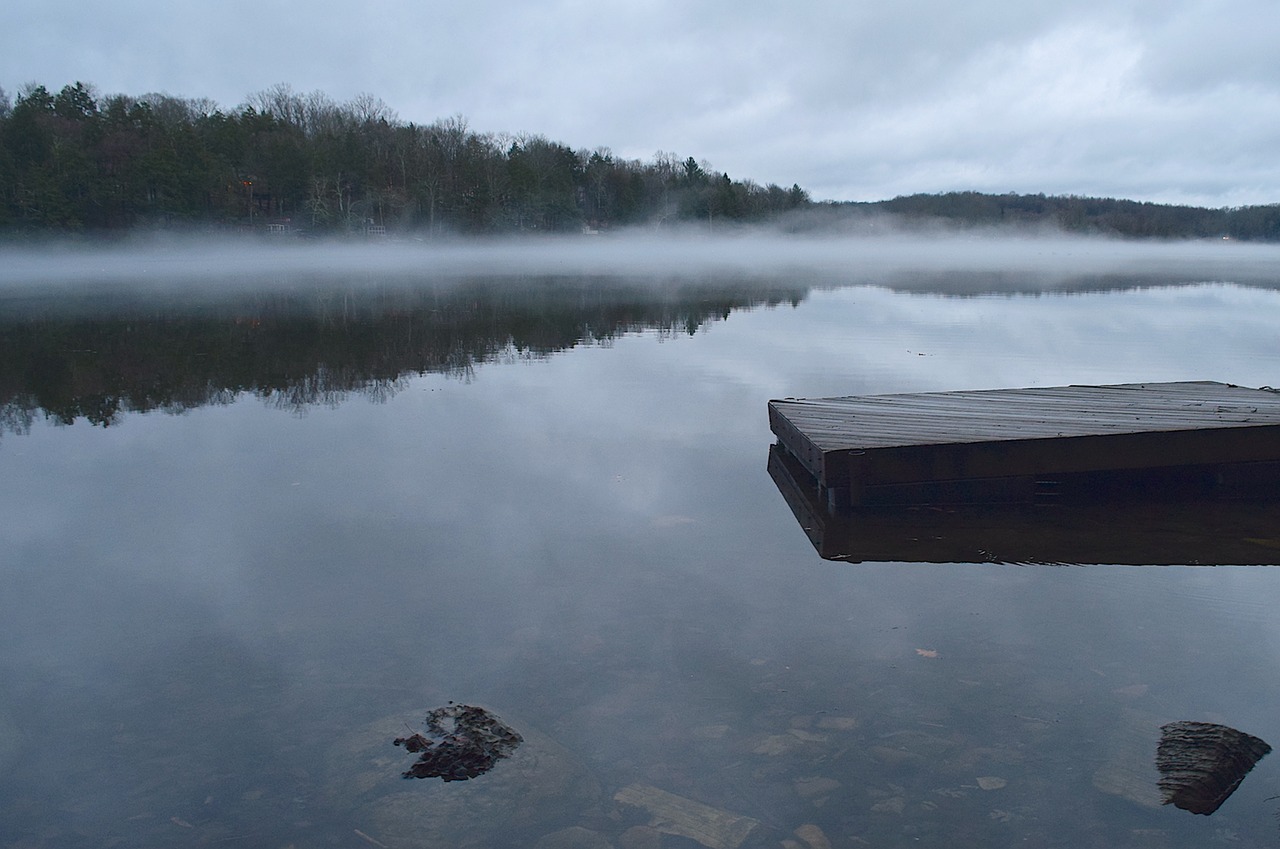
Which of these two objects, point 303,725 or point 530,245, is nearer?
point 303,725

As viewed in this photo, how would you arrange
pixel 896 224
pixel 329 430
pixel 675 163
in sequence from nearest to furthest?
1. pixel 329 430
2. pixel 675 163
3. pixel 896 224

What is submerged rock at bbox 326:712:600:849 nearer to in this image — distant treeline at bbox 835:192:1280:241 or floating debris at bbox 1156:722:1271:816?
floating debris at bbox 1156:722:1271:816

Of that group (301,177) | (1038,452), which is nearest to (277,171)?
(301,177)

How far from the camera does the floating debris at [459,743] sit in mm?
3830

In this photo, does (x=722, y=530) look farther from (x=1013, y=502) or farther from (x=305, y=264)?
(x=305, y=264)

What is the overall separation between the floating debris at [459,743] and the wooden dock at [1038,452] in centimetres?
379

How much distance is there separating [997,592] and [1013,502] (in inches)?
79.3

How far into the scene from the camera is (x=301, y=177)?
7919cm

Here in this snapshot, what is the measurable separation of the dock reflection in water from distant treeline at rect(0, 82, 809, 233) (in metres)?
73.1

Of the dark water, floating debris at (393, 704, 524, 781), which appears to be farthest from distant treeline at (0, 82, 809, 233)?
floating debris at (393, 704, 524, 781)

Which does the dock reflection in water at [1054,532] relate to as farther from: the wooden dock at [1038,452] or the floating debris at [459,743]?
the floating debris at [459,743]

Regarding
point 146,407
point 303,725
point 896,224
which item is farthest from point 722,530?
point 896,224

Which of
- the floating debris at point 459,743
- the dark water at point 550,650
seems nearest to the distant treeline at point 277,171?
the dark water at point 550,650

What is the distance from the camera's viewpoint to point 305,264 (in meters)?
64.2
